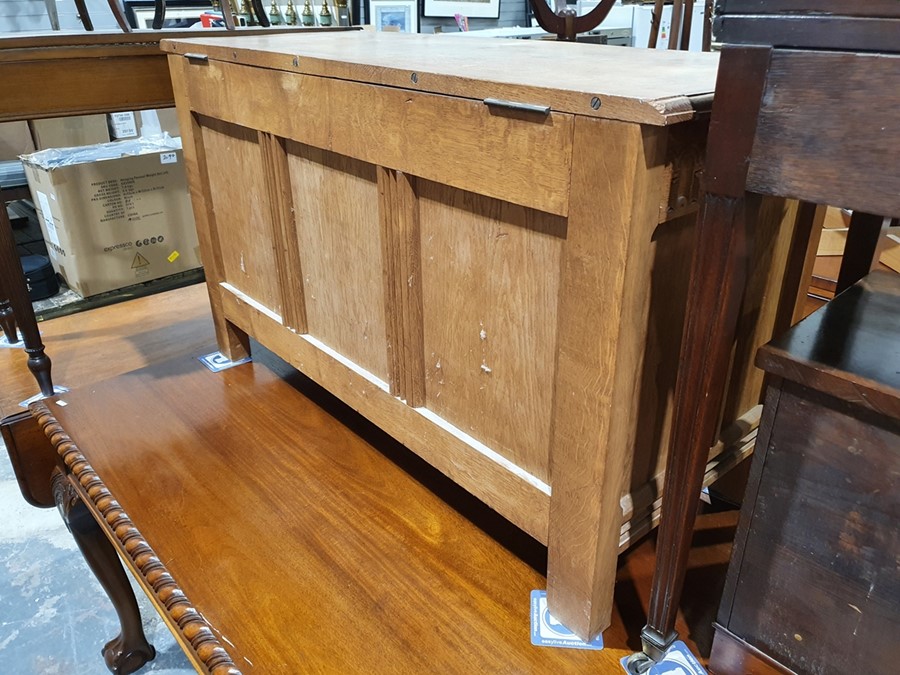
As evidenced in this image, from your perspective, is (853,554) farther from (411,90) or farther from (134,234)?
(134,234)

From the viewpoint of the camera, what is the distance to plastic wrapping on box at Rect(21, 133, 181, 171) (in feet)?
6.95

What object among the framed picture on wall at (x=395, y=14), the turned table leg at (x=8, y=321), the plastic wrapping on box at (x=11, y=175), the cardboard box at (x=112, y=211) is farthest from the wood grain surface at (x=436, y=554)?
the framed picture on wall at (x=395, y=14)

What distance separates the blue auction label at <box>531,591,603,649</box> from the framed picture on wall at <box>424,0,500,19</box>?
4077 mm

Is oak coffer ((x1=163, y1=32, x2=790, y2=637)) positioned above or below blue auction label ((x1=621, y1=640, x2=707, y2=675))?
above

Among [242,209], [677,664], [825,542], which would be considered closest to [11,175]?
[242,209]

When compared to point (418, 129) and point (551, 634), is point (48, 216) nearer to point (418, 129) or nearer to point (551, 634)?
point (418, 129)

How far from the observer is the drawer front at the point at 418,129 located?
1.96ft

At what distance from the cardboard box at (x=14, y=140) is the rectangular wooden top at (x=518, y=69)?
229 cm

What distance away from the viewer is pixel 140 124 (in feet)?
10.5

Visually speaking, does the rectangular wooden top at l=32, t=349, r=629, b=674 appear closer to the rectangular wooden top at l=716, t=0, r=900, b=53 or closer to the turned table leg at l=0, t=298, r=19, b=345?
the rectangular wooden top at l=716, t=0, r=900, b=53

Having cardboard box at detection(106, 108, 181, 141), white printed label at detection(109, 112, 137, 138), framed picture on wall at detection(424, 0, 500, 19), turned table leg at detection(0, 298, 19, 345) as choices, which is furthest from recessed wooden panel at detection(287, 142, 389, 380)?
framed picture on wall at detection(424, 0, 500, 19)

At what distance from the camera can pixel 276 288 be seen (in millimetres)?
1126

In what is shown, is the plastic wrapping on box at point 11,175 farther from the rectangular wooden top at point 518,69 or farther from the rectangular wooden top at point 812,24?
the rectangular wooden top at point 812,24

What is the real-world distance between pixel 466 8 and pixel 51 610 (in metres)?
4.04
